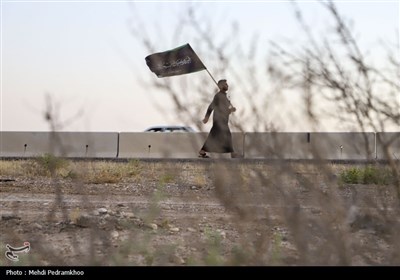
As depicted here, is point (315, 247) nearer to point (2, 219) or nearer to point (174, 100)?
point (174, 100)

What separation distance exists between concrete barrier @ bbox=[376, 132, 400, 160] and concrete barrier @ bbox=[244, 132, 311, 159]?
3.19ft

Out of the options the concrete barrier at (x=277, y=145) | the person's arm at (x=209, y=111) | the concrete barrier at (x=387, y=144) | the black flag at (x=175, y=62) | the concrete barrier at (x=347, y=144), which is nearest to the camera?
the concrete barrier at (x=277, y=145)

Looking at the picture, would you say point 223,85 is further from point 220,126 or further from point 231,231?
point 231,231

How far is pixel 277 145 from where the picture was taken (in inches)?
125

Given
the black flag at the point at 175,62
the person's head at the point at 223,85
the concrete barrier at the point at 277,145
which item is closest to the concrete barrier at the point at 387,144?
the concrete barrier at the point at 277,145

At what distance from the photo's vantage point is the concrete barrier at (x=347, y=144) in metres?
3.27

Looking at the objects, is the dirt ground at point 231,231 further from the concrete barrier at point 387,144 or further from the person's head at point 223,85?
the person's head at point 223,85

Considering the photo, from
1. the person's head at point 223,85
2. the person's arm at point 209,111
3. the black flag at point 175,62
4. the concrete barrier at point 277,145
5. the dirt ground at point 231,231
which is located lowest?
the dirt ground at point 231,231

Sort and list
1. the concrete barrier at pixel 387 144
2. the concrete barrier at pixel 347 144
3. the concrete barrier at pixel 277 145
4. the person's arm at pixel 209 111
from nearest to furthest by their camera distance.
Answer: the concrete barrier at pixel 277 145, the concrete barrier at pixel 347 144, the person's arm at pixel 209 111, the concrete barrier at pixel 387 144

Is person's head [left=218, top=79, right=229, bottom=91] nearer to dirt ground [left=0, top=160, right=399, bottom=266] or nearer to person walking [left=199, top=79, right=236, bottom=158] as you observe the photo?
person walking [left=199, top=79, right=236, bottom=158]

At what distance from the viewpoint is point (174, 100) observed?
3463 millimetres

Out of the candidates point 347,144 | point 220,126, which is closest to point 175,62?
point 220,126

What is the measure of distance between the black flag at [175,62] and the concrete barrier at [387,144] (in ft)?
4.11

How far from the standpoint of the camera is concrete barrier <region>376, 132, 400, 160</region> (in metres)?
4.04
